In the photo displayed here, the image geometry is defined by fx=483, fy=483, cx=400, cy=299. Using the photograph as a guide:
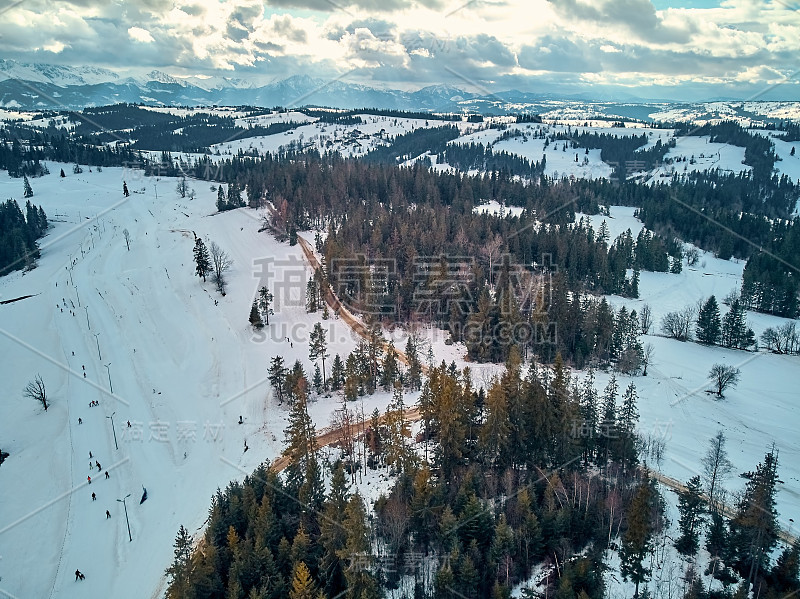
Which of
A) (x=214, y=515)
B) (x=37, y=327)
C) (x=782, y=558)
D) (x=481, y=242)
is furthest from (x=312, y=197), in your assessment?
(x=782, y=558)

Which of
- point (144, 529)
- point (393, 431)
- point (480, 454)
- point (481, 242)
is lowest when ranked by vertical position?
point (144, 529)

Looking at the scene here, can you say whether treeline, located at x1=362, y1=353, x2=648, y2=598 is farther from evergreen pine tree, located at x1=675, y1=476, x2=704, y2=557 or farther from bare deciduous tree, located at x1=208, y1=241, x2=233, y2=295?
bare deciduous tree, located at x1=208, y1=241, x2=233, y2=295

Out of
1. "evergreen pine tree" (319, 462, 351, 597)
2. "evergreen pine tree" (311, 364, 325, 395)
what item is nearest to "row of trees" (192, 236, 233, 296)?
"evergreen pine tree" (311, 364, 325, 395)

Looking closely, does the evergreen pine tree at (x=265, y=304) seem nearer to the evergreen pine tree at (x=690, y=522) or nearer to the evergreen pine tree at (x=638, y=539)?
the evergreen pine tree at (x=638, y=539)

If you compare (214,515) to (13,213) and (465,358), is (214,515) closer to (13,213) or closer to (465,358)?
(465,358)

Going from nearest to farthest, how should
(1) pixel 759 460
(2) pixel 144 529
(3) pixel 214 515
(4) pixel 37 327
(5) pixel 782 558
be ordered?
(5) pixel 782 558
(3) pixel 214 515
(2) pixel 144 529
(1) pixel 759 460
(4) pixel 37 327

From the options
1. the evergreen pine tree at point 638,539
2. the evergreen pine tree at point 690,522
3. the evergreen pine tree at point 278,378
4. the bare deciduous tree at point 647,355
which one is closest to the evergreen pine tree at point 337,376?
the evergreen pine tree at point 278,378

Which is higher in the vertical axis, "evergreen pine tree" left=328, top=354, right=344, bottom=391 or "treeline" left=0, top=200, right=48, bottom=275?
"treeline" left=0, top=200, right=48, bottom=275
